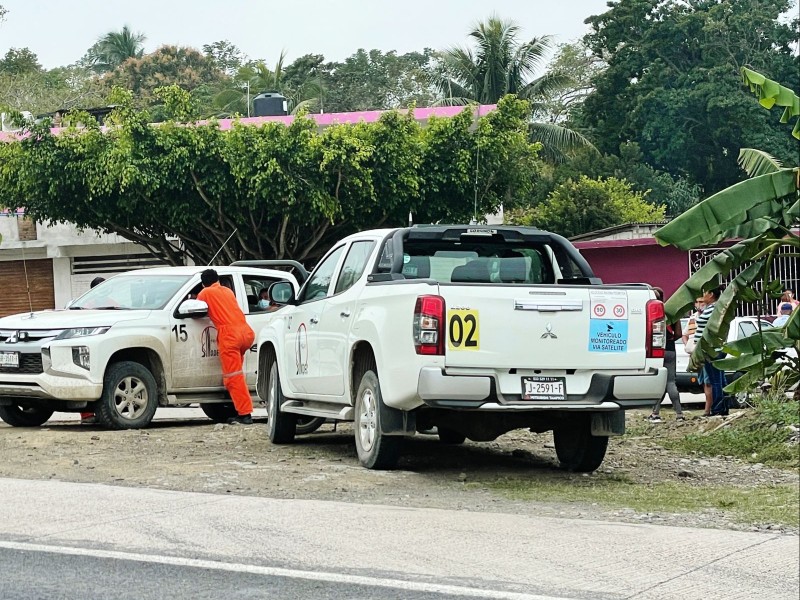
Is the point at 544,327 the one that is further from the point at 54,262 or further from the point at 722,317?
the point at 54,262

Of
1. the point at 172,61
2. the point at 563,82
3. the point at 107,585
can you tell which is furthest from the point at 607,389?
the point at 172,61

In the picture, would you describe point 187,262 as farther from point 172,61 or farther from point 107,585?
point 172,61

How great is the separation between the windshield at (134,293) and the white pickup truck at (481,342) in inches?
151

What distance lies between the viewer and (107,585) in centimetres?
660

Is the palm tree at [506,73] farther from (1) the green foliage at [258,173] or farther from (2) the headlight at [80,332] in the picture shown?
(2) the headlight at [80,332]

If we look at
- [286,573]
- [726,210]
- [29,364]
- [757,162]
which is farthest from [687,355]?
[286,573]

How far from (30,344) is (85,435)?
1187 mm

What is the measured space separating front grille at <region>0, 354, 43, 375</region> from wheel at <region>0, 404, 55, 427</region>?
47.4 inches

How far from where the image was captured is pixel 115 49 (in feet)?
260

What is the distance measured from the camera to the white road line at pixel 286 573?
6359mm

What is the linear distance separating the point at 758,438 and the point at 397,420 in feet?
13.8

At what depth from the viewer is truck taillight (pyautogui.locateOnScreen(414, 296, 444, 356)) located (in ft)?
31.8

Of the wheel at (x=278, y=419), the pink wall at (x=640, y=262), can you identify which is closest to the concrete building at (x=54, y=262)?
the pink wall at (x=640, y=262)

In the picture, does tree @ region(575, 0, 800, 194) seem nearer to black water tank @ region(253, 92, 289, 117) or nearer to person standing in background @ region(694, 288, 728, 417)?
black water tank @ region(253, 92, 289, 117)
